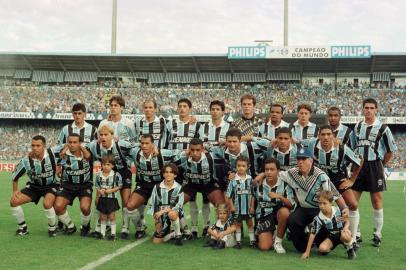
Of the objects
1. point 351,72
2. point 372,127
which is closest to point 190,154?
point 372,127

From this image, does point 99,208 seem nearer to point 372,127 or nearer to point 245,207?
point 245,207

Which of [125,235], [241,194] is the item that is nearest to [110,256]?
[125,235]

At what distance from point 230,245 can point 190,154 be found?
1.38m

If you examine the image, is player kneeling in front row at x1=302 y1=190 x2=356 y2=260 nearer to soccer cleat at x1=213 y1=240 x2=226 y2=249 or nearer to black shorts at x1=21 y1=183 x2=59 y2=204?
soccer cleat at x1=213 y1=240 x2=226 y2=249

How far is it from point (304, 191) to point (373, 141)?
144 cm

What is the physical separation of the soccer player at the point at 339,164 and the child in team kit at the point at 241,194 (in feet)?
3.12

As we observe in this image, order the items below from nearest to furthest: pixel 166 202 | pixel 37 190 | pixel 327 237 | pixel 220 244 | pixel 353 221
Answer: pixel 327 237 → pixel 220 244 → pixel 353 221 → pixel 166 202 → pixel 37 190

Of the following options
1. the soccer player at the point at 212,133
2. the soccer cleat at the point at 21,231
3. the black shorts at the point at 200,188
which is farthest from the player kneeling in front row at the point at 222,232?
the soccer cleat at the point at 21,231

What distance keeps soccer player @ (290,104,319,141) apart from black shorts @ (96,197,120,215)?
281 cm

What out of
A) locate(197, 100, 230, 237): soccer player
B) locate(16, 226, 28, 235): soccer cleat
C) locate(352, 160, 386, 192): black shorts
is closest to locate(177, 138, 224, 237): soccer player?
locate(197, 100, 230, 237): soccer player

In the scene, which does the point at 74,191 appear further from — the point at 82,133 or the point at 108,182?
the point at 82,133

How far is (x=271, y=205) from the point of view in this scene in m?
6.72

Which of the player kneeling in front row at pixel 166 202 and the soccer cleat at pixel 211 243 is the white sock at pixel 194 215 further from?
the soccer cleat at pixel 211 243

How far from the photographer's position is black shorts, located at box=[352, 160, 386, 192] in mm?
7082
